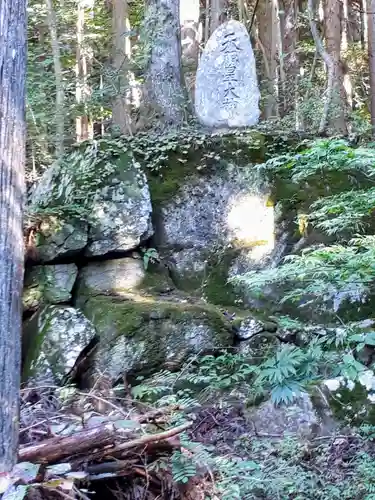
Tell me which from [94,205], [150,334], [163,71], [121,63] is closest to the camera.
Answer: [150,334]

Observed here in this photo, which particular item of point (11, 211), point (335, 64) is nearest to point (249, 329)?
point (11, 211)

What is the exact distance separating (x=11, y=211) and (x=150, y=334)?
2.74 m

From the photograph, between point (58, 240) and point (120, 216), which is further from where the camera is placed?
point (120, 216)

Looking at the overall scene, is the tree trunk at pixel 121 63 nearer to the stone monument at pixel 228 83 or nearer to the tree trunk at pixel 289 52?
the stone monument at pixel 228 83

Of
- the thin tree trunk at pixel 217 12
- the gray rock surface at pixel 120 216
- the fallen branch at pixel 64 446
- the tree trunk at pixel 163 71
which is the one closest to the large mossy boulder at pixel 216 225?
the gray rock surface at pixel 120 216

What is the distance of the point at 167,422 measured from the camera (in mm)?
3553

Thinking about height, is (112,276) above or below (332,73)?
below

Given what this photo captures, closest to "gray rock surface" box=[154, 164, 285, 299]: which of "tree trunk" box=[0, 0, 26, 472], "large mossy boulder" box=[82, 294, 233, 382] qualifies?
"large mossy boulder" box=[82, 294, 233, 382]

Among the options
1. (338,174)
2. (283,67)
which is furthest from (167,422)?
(283,67)

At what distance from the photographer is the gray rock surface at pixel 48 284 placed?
5.99 m

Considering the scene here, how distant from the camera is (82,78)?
9.81m

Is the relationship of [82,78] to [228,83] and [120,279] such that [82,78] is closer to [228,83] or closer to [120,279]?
[228,83]

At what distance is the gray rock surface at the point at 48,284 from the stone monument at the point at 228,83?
2793 millimetres

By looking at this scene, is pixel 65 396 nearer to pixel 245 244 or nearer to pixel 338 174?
pixel 245 244
